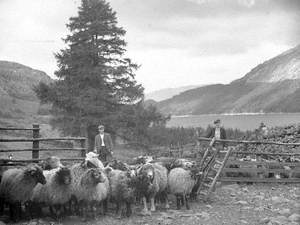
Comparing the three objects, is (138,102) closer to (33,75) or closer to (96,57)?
(96,57)

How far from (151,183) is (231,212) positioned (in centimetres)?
216

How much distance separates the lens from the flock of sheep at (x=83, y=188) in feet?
30.1

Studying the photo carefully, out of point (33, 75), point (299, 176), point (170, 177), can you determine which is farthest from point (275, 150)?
point (33, 75)

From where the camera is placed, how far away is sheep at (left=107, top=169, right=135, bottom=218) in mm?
9859

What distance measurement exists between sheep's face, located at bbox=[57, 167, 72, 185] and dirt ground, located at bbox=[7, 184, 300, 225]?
82 centimetres

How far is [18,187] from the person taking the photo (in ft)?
29.7

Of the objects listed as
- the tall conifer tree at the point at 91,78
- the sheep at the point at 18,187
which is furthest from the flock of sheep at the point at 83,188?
the tall conifer tree at the point at 91,78

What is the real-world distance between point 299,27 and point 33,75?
8609 centimetres

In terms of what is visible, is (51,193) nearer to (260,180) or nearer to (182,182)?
(182,182)

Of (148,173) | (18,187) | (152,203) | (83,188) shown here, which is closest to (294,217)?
(152,203)

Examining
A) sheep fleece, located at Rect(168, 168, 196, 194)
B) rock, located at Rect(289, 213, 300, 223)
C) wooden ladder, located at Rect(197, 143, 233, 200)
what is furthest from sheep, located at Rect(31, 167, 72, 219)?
rock, located at Rect(289, 213, 300, 223)

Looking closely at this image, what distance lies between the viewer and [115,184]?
9.98 metres

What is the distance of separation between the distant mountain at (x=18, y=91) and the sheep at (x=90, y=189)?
29249mm

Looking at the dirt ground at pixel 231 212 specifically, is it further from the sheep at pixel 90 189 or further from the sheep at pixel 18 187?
the sheep at pixel 18 187
